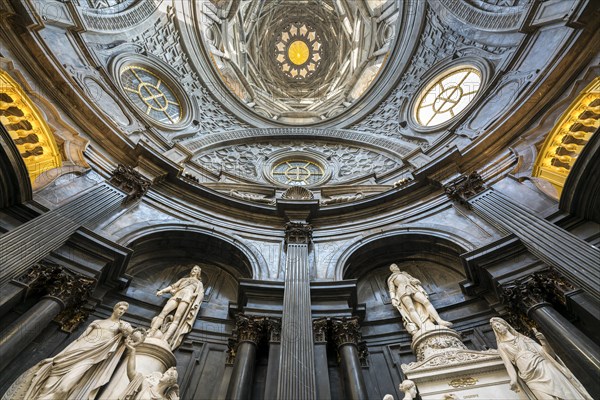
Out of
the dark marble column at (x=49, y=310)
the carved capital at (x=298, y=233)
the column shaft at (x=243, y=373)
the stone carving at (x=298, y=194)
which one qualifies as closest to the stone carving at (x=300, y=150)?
the stone carving at (x=298, y=194)

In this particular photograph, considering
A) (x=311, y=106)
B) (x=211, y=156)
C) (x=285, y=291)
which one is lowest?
(x=285, y=291)

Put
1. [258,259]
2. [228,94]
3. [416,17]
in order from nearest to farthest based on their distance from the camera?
1. [258,259]
2. [416,17]
3. [228,94]

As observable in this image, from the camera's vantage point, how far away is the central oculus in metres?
31.2

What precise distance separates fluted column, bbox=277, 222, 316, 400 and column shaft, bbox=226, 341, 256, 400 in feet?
2.60

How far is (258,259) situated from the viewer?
33.1 feet

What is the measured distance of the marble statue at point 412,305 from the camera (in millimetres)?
7188

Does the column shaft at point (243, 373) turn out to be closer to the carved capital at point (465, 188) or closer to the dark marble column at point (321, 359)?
the dark marble column at point (321, 359)

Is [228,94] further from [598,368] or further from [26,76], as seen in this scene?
[598,368]

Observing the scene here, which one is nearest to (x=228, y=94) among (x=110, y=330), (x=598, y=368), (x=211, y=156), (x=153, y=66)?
(x=153, y=66)

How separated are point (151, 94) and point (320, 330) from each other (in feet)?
45.8

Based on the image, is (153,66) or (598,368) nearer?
(598,368)

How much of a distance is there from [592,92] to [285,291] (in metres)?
8.50

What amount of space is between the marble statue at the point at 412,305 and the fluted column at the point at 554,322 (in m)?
1.49

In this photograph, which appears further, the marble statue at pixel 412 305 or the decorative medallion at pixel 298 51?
the decorative medallion at pixel 298 51
